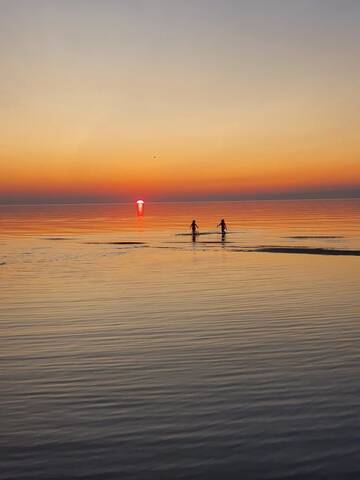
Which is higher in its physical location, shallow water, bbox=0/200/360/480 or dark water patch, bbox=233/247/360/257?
dark water patch, bbox=233/247/360/257

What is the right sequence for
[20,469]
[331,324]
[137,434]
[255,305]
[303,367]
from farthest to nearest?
[255,305] < [331,324] < [303,367] < [137,434] < [20,469]

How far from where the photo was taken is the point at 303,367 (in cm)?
1323

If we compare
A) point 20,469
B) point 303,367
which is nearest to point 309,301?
point 303,367

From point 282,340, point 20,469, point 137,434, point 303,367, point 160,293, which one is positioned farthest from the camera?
point 160,293

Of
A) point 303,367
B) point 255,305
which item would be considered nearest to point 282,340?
point 303,367

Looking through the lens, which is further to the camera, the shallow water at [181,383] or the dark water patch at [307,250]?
the dark water patch at [307,250]

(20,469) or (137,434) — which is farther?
(137,434)

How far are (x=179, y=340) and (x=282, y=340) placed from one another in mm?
3222

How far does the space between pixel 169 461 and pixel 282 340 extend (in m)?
8.45

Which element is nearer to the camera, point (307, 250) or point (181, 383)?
point (181, 383)

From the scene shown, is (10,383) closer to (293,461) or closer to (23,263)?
(293,461)

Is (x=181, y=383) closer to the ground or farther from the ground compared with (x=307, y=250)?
closer to the ground

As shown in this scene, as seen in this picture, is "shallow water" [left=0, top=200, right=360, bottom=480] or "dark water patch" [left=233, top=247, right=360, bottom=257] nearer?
"shallow water" [left=0, top=200, right=360, bottom=480]

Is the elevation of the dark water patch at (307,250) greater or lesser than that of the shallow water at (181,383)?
greater
